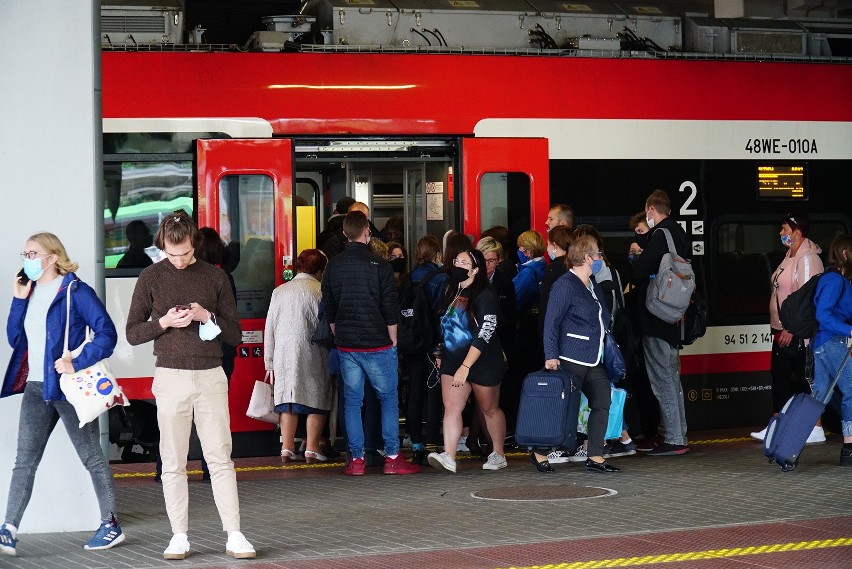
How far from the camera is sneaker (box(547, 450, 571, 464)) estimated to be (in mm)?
10422

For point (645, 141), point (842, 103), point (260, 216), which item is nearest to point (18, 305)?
point (260, 216)

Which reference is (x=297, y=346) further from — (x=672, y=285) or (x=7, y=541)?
(x=7, y=541)

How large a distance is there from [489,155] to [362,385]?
2.33 meters

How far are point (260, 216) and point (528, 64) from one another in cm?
263

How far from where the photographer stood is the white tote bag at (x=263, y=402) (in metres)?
10.5

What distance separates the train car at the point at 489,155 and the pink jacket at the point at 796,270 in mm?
848

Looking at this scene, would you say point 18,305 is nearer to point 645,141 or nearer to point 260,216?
point 260,216

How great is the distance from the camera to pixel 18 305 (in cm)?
745

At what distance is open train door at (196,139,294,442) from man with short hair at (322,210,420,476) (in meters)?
0.83

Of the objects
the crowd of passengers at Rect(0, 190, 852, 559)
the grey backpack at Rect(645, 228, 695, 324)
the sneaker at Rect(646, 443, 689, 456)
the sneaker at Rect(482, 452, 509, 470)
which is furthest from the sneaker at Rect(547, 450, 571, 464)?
the grey backpack at Rect(645, 228, 695, 324)

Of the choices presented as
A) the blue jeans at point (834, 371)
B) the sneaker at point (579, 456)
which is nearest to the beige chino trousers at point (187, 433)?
the sneaker at point (579, 456)

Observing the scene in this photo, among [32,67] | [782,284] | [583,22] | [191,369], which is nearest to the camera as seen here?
[191,369]

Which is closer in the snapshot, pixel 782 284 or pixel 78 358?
pixel 78 358

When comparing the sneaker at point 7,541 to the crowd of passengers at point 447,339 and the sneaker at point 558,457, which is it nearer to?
the crowd of passengers at point 447,339
